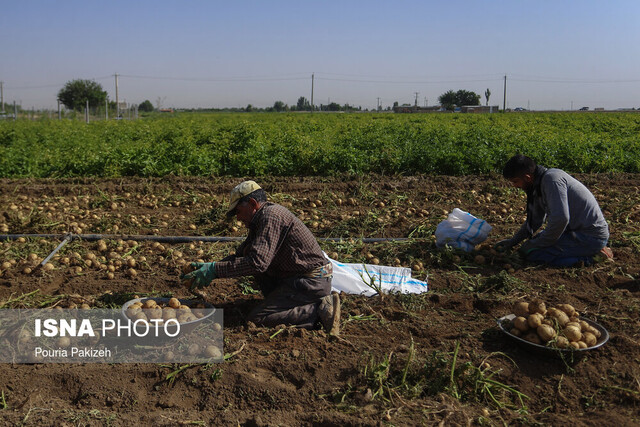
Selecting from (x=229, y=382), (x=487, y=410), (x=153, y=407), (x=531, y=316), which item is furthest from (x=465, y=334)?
(x=153, y=407)

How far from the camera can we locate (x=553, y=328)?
3586 mm

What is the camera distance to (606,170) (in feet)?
35.6

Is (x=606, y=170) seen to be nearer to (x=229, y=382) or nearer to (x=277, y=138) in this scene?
(x=277, y=138)

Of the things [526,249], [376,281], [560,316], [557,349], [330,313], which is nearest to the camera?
[557,349]

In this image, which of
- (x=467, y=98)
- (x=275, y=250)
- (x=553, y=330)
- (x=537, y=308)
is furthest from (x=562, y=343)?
(x=467, y=98)

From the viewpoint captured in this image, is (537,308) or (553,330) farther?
(537,308)

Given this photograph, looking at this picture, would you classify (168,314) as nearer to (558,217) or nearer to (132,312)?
(132,312)

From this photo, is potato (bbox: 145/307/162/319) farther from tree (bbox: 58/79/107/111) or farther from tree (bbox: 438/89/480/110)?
tree (bbox: 438/89/480/110)

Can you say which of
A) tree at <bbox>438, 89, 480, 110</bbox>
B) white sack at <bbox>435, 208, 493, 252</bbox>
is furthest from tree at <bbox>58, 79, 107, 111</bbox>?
white sack at <bbox>435, 208, 493, 252</bbox>

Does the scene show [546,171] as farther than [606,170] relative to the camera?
No

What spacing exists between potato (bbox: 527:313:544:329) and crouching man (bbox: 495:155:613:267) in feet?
5.31

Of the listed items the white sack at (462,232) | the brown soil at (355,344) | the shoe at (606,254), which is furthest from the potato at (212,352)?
the shoe at (606,254)

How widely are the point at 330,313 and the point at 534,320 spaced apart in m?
1.34

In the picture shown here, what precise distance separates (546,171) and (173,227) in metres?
4.33
